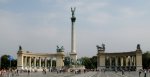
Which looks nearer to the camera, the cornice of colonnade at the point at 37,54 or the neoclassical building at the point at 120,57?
the neoclassical building at the point at 120,57

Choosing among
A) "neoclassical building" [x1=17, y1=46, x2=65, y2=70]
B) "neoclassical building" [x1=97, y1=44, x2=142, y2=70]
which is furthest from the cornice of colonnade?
"neoclassical building" [x1=97, y1=44, x2=142, y2=70]

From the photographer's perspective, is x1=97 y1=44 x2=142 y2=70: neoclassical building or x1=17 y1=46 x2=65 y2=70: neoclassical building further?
x1=17 y1=46 x2=65 y2=70: neoclassical building

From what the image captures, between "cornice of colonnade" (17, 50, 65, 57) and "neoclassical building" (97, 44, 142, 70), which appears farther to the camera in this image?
"cornice of colonnade" (17, 50, 65, 57)

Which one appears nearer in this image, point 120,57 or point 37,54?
point 37,54

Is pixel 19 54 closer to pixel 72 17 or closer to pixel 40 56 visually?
pixel 40 56

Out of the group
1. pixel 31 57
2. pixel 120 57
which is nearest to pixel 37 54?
pixel 31 57

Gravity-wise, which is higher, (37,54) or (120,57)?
(37,54)

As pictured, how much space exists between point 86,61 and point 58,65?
4349 cm

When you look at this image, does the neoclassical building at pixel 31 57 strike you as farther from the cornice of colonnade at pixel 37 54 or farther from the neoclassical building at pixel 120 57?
the neoclassical building at pixel 120 57

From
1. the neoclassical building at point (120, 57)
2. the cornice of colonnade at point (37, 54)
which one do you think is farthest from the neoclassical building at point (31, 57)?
the neoclassical building at point (120, 57)

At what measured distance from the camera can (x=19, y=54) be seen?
126m

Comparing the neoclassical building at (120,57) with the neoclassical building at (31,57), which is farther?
the neoclassical building at (31,57)

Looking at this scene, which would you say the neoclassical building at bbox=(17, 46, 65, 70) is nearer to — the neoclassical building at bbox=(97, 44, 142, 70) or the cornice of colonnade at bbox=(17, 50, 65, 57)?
the cornice of colonnade at bbox=(17, 50, 65, 57)

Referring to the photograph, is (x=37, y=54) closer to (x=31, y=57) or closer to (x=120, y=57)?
(x=31, y=57)
